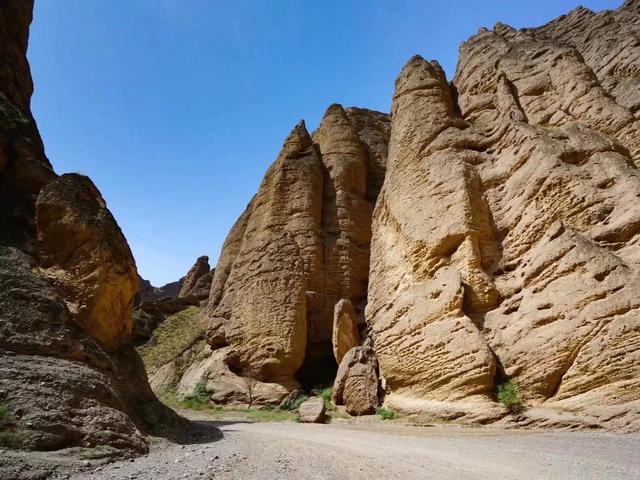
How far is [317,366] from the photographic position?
22.0 metres

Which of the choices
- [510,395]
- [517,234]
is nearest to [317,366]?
[510,395]

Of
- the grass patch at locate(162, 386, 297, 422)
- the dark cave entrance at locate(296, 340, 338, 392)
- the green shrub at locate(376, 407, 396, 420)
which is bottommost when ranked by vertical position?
the grass patch at locate(162, 386, 297, 422)

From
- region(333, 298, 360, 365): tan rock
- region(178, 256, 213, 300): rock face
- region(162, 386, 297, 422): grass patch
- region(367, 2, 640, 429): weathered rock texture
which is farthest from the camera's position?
region(178, 256, 213, 300): rock face

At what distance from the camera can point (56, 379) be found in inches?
258

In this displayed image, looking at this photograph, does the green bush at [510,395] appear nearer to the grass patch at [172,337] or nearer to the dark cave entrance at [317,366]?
the dark cave entrance at [317,366]

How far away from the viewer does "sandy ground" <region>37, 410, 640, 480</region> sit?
5074 millimetres

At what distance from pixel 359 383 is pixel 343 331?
12.3 ft

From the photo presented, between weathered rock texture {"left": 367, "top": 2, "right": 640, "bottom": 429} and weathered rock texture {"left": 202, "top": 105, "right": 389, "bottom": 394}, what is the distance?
3.82m

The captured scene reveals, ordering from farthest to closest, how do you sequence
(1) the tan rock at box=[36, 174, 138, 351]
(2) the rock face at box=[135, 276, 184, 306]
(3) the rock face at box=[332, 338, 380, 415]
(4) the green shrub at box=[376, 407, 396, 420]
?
1. (2) the rock face at box=[135, 276, 184, 306]
2. (3) the rock face at box=[332, 338, 380, 415]
3. (4) the green shrub at box=[376, 407, 396, 420]
4. (1) the tan rock at box=[36, 174, 138, 351]

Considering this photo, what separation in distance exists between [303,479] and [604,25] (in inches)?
1082

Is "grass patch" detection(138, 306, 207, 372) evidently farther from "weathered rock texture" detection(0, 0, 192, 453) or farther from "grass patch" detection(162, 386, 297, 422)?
"weathered rock texture" detection(0, 0, 192, 453)

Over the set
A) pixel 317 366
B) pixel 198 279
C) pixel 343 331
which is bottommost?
pixel 317 366

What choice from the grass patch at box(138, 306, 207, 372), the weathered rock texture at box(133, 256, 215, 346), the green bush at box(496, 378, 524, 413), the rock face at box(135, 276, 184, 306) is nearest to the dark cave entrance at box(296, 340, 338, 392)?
the grass patch at box(138, 306, 207, 372)

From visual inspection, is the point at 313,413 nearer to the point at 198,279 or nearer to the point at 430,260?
the point at 430,260
